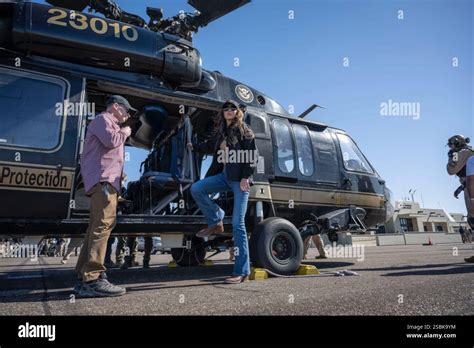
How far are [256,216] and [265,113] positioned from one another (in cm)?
182

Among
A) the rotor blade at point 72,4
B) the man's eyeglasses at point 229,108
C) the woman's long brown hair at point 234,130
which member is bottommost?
the woman's long brown hair at point 234,130

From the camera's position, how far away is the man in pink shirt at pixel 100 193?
3.13 metres

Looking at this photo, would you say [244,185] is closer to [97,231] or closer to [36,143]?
[97,231]

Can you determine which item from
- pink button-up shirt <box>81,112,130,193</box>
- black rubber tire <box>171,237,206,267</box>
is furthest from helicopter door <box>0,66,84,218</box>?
black rubber tire <box>171,237,206,267</box>

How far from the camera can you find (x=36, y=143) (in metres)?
3.73

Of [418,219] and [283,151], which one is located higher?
[283,151]

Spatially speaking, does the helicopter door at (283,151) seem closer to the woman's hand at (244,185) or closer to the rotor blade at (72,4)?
the woman's hand at (244,185)

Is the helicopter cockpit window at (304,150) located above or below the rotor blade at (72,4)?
below

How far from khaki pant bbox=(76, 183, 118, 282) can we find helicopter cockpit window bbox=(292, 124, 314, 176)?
11.4 feet

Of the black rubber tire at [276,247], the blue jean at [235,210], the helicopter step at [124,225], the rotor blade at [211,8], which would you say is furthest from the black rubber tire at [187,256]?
the rotor blade at [211,8]

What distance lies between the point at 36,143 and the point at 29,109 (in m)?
0.42

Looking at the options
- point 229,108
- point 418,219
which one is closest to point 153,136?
point 229,108

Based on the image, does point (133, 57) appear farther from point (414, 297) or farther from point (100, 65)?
point (414, 297)
